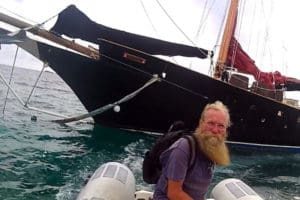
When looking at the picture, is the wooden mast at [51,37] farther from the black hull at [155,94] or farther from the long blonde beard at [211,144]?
the long blonde beard at [211,144]

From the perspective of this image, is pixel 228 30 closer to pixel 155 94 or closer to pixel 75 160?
pixel 155 94

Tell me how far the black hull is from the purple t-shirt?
11147 millimetres

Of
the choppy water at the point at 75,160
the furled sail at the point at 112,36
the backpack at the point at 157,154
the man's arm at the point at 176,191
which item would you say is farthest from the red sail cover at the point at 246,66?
the man's arm at the point at 176,191

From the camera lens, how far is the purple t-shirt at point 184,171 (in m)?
3.50

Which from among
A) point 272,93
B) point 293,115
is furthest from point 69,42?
point 293,115

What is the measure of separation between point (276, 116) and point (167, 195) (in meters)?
14.0

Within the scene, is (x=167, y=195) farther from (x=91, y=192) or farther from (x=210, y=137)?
(x=91, y=192)

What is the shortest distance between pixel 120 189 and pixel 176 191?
1262 millimetres

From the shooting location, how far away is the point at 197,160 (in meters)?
3.62

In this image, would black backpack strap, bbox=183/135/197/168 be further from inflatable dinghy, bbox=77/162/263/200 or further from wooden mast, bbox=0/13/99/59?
wooden mast, bbox=0/13/99/59

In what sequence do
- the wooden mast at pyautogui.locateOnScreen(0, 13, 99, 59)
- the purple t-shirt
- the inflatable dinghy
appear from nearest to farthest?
the purple t-shirt
the inflatable dinghy
the wooden mast at pyautogui.locateOnScreen(0, 13, 99, 59)

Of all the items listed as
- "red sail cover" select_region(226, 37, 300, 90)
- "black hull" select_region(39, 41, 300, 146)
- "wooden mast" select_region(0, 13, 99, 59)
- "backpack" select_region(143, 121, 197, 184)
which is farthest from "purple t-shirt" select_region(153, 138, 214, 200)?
"red sail cover" select_region(226, 37, 300, 90)

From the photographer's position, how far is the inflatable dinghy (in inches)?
175

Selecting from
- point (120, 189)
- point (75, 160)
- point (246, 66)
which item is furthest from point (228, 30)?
point (120, 189)
